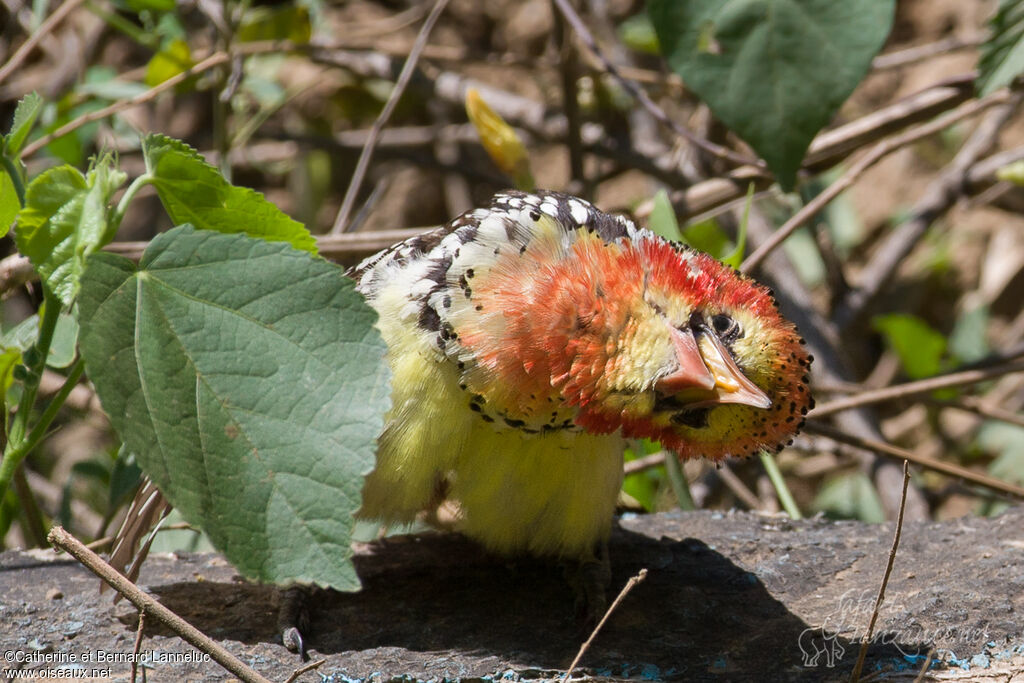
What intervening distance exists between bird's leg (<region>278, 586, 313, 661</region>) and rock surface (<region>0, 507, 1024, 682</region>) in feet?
0.07

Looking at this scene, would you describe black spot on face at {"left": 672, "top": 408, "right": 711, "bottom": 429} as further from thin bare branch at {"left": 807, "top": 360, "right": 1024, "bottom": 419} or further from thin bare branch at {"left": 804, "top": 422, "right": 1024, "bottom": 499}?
thin bare branch at {"left": 807, "top": 360, "right": 1024, "bottom": 419}

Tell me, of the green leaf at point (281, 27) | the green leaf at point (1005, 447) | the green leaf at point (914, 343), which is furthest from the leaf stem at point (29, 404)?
the green leaf at point (1005, 447)

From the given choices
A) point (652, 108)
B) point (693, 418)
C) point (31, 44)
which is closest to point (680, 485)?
point (652, 108)

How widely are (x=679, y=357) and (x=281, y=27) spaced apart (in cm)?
218

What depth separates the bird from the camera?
1.34m

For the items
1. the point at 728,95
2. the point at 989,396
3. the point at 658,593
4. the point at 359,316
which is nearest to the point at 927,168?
the point at 989,396

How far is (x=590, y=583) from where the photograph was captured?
6.01 feet

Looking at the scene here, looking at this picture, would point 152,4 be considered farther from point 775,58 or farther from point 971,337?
point 971,337

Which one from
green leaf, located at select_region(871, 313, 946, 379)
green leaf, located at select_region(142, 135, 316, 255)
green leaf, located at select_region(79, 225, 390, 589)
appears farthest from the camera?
green leaf, located at select_region(871, 313, 946, 379)

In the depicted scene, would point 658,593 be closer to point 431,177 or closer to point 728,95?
point 728,95

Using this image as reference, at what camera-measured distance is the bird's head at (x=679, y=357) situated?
1316 mm

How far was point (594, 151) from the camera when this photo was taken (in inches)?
131

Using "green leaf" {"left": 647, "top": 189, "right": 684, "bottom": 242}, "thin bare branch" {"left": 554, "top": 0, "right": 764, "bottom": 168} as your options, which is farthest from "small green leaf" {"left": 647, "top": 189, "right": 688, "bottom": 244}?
"thin bare branch" {"left": 554, "top": 0, "right": 764, "bottom": 168}

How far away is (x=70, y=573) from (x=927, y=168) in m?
3.35
